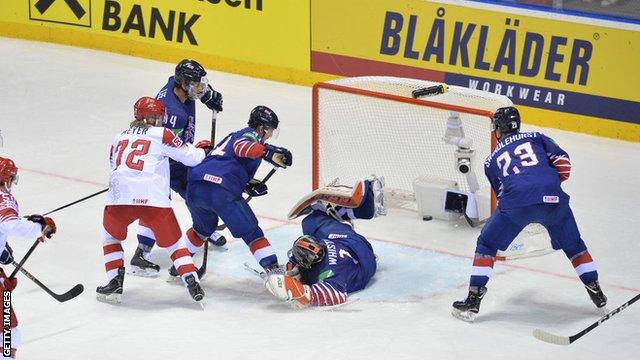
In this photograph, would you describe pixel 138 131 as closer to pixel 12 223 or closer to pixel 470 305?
pixel 12 223

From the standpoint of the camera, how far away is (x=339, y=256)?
752 centimetres

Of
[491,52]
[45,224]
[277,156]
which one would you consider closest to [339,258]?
[277,156]

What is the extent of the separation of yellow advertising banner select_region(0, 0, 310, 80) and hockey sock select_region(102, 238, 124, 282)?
4375 millimetres

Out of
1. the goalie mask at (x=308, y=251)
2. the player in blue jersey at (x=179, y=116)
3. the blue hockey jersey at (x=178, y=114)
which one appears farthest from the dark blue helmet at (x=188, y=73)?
the goalie mask at (x=308, y=251)

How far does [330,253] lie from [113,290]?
3.73ft

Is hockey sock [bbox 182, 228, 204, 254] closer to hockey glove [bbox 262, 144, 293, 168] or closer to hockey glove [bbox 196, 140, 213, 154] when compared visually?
hockey glove [bbox 196, 140, 213, 154]

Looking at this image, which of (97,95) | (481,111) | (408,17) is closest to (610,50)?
(408,17)

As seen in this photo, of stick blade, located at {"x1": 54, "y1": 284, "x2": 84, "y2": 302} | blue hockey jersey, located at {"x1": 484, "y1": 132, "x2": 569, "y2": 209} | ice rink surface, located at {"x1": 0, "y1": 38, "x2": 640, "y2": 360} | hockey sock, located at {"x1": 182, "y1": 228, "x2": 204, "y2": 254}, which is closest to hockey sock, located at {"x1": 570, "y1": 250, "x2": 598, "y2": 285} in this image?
ice rink surface, located at {"x1": 0, "y1": 38, "x2": 640, "y2": 360}

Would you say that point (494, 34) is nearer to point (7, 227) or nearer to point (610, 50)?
point (610, 50)

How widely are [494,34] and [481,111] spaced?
8.11 feet

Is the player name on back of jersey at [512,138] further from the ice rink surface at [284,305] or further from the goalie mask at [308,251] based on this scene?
the goalie mask at [308,251]

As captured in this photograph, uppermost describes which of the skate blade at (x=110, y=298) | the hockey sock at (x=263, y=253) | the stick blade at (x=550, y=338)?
the hockey sock at (x=263, y=253)

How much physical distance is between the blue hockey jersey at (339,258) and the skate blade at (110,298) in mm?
925

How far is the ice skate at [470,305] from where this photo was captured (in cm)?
724
